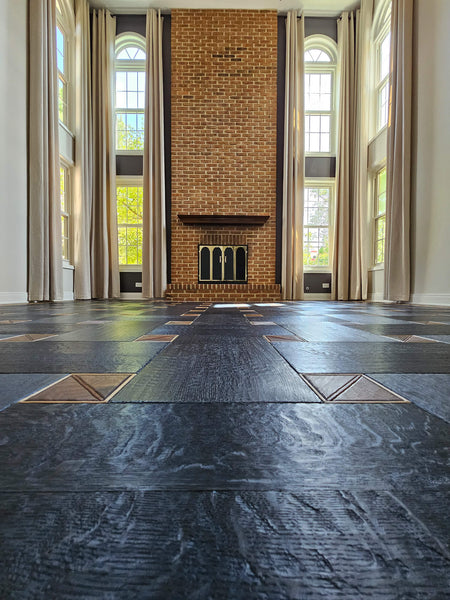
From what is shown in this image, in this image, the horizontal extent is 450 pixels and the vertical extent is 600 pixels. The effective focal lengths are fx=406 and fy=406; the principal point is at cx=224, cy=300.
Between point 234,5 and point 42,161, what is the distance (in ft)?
14.5

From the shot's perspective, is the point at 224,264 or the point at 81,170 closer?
the point at 81,170

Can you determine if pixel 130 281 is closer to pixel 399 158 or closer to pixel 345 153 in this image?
pixel 345 153

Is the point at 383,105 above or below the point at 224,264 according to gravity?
above

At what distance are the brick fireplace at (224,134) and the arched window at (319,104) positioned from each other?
749 millimetres

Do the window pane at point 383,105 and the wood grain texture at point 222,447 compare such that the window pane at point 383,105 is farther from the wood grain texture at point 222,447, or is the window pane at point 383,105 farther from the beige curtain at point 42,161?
the wood grain texture at point 222,447

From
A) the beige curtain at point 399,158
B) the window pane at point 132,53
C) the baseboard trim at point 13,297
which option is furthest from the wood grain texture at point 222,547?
the window pane at point 132,53

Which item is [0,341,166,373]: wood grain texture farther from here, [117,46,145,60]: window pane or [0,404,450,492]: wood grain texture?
[117,46,145,60]: window pane

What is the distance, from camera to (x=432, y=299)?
174 inches

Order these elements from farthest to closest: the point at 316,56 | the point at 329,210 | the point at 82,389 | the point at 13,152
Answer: the point at 329,210
the point at 316,56
the point at 13,152
the point at 82,389

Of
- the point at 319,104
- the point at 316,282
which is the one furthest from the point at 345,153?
the point at 316,282

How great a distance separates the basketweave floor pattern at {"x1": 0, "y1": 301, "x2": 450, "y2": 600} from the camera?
0.22m

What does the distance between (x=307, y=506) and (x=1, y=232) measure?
4557mm

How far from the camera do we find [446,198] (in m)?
4.19

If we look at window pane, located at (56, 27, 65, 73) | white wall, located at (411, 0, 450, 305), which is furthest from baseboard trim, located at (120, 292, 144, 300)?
white wall, located at (411, 0, 450, 305)
